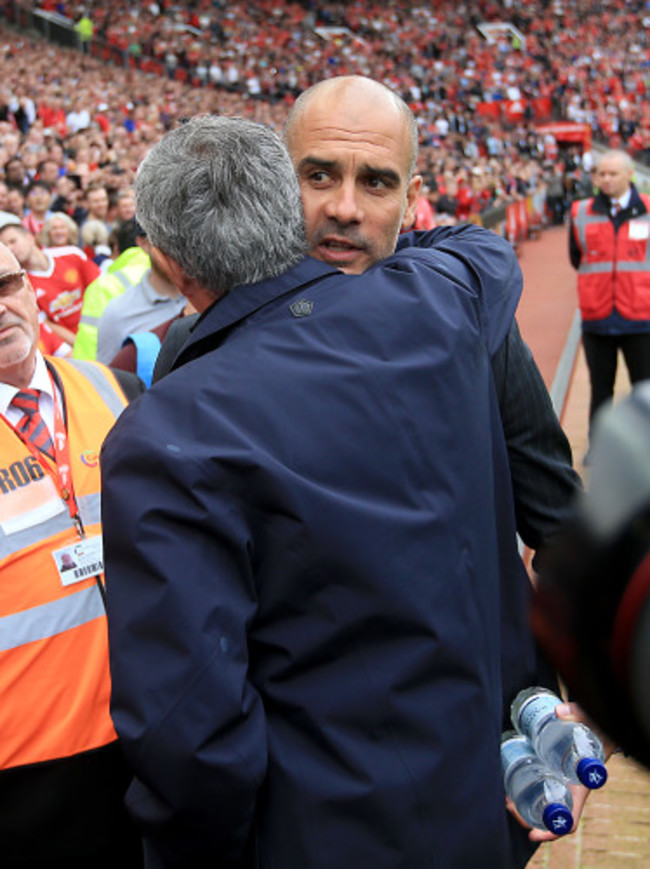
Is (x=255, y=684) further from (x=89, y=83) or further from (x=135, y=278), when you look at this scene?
(x=89, y=83)

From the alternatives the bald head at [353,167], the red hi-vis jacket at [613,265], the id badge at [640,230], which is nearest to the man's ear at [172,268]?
the bald head at [353,167]

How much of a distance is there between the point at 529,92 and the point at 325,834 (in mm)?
40599

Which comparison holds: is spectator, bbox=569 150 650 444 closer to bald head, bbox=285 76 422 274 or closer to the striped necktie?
bald head, bbox=285 76 422 274

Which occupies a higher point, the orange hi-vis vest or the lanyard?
the lanyard

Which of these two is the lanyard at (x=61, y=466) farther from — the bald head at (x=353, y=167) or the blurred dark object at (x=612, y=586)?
the blurred dark object at (x=612, y=586)

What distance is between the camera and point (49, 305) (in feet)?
18.2

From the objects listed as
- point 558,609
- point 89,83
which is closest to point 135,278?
point 558,609

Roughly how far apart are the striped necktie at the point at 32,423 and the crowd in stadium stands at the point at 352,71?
6843 mm

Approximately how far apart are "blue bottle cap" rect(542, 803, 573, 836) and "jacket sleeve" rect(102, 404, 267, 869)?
0.54m

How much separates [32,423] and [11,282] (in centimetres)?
40

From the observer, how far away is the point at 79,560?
6.70 ft

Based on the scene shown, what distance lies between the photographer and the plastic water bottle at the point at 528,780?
1.72 meters

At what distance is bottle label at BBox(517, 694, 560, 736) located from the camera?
1.71 meters

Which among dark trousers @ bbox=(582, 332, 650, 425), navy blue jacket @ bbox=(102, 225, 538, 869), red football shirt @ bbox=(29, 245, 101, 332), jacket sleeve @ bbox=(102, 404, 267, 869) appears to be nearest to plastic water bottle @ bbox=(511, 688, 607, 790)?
navy blue jacket @ bbox=(102, 225, 538, 869)
